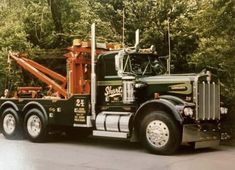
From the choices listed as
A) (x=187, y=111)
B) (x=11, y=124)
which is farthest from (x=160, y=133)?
(x=11, y=124)

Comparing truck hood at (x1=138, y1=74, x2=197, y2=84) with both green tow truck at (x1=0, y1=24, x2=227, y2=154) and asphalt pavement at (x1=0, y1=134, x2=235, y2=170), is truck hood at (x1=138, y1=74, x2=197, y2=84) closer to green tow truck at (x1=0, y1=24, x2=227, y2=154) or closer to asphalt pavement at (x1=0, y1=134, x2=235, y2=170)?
green tow truck at (x1=0, y1=24, x2=227, y2=154)

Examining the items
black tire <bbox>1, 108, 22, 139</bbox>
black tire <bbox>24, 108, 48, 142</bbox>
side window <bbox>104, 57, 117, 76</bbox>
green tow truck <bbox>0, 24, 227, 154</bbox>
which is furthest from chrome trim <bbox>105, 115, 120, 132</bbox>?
black tire <bbox>1, 108, 22, 139</bbox>

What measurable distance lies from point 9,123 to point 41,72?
6.76ft

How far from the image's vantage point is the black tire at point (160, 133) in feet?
38.9

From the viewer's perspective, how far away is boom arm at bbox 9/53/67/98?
1559 cm

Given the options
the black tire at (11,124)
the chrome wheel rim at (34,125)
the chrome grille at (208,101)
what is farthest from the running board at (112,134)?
the black tire at (11,124)

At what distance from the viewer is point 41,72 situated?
1702 cm

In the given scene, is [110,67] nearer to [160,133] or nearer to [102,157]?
[160,133]

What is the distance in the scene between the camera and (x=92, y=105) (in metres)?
13.7

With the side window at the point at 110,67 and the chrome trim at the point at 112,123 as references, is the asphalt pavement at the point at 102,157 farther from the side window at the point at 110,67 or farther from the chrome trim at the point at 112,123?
the side window at the point at 110,67

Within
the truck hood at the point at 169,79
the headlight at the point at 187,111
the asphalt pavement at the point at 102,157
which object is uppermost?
the truck hood at the point at 169,79

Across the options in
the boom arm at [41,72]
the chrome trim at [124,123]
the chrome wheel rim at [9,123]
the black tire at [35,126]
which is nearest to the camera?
the chrome trim at [124,123]

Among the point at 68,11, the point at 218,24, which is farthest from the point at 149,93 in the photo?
the point at 68,11

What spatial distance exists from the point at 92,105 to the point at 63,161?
280 centimetres
